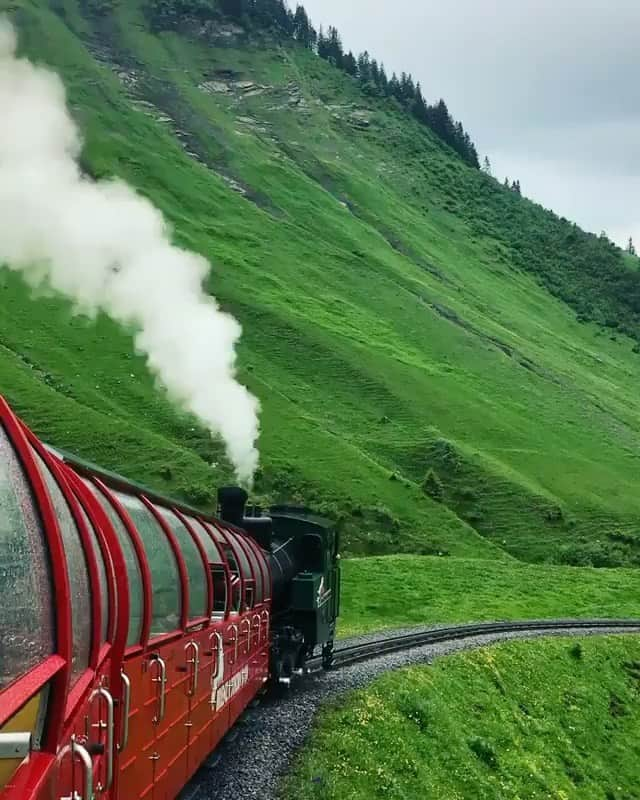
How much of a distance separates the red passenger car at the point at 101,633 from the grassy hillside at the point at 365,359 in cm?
4639

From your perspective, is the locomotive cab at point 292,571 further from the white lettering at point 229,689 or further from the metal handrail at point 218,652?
the metal handrail at point 218,652

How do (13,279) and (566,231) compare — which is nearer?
(13,279)

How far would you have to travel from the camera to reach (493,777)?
706 inches

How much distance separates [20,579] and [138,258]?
142ft

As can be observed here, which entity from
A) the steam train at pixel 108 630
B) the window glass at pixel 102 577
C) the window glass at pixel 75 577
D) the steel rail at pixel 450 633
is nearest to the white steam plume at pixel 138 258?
the steel rail at pixel 450 633

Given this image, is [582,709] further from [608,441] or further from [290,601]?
[608,441]

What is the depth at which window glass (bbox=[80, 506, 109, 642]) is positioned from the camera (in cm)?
594

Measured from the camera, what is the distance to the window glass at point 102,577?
5.94 meters

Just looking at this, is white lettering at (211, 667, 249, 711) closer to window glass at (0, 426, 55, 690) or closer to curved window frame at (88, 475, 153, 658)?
curved window frame at (88, 475, 153, 658)

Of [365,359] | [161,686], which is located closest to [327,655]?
[161,686]

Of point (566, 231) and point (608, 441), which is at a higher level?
point (566, 231)

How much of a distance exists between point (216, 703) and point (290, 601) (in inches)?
330

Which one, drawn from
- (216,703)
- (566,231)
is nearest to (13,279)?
(216,703)

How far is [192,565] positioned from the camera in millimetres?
10711
